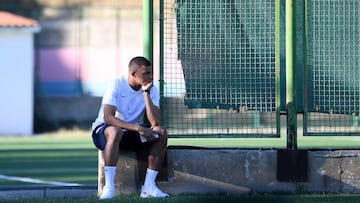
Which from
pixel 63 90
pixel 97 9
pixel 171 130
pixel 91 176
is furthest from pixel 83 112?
pixel 171 130

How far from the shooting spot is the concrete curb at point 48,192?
912 centimetres

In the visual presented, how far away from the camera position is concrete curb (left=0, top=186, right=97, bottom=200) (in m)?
9.12

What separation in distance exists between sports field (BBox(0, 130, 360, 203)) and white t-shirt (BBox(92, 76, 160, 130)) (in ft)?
2.63

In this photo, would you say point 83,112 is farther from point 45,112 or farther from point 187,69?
point 187,69

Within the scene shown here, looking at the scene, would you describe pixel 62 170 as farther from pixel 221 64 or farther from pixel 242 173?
pixel 242 173

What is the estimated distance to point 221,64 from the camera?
933 centimetres

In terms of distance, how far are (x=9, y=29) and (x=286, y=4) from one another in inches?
677

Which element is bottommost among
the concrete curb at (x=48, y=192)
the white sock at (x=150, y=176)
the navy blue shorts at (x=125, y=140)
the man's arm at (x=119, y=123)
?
the concrete curb at (x=48, y=192)

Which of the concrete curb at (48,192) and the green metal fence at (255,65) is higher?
the green metal fence at (255,65)

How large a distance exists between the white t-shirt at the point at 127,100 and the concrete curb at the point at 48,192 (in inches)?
33.0

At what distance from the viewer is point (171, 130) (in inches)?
368

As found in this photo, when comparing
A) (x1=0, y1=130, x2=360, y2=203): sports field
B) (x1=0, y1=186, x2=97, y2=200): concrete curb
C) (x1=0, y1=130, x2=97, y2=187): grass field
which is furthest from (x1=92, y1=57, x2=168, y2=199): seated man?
(x1=0, y1=130, x2=97, y2=187): grass field

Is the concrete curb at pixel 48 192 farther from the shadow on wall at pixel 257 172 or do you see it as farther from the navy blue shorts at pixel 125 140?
the shadow on wall at pixel 257 172

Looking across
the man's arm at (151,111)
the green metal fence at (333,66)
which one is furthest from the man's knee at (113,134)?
the green metal fence at (333,66)
